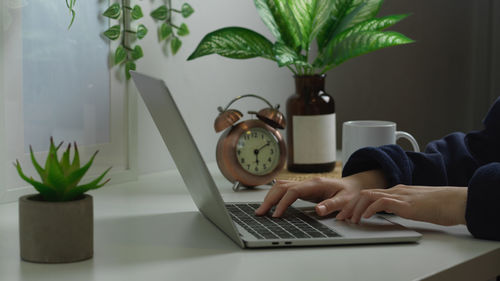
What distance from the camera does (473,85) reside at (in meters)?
1.97

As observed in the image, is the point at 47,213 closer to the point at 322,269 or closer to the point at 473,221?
the point at 322,269

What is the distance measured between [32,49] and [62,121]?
0.51ft

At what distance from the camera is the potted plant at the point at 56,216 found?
0.75 metres

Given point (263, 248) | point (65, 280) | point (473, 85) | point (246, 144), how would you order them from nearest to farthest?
1. point (65, 280)
2. point (263, 248)
3. point (246, 144)
4. point (473, 85)

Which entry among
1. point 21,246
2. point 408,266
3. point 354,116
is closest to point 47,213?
point 21,246

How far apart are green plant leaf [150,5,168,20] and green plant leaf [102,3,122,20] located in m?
0.12

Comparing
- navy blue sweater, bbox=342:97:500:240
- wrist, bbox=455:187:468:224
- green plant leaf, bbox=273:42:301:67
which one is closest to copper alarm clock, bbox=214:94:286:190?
green plant leaf, bbox=273:42:301:67

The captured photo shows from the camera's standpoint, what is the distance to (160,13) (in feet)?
4.85

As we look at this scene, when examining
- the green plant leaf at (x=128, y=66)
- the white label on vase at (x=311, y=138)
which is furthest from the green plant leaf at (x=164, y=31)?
the white label on vase at (x=311, y=138)

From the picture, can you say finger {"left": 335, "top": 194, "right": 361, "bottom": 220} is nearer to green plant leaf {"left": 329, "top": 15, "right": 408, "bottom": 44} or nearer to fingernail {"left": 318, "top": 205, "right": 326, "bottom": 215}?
fingernail {"left": 318, "top": 205, "right": 326, "bottom": 215}

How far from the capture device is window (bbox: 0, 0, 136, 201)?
1171 millimetres

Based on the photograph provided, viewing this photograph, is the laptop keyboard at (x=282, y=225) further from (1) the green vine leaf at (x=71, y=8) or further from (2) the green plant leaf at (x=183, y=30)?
(2) the green plant leaf at (x=183, y=30)

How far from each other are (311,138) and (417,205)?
0.57 meters

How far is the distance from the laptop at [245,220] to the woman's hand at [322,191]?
2cm
